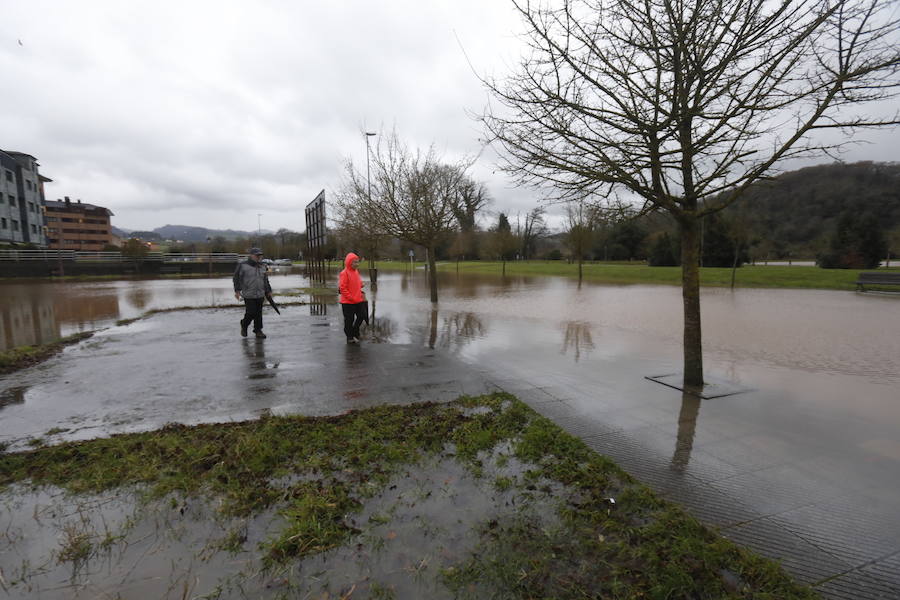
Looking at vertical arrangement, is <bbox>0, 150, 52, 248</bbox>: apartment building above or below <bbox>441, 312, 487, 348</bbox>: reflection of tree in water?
above

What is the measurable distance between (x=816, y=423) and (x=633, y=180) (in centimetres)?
332

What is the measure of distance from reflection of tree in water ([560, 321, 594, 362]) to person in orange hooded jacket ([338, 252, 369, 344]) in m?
4.15

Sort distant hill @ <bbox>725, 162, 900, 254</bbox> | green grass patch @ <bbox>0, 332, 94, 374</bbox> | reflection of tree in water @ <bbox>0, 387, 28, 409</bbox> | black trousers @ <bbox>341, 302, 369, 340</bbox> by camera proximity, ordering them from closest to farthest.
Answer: reflection of tree in water @ <bbox>0, 387, 28, 409</bbox> < green grass patch @ <bbox>0, 332, 94, 374</bbox> < black trousers @ <bbox>341, 302, 369, 340</bbox> < distant hill @ <bbox>725, 162, 900, 254</bbox>

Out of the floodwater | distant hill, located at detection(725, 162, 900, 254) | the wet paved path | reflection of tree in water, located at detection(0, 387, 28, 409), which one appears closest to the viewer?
the wet paved path

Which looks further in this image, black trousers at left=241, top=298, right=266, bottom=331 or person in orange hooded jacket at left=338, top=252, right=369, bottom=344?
black trousers at left=241, top=298, right=266, bottom=331

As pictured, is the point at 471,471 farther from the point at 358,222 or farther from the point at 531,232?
the point at 531,232

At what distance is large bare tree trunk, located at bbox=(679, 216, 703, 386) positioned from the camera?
564cm

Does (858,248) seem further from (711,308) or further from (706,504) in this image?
(706,504)

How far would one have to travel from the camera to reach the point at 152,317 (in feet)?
41.0

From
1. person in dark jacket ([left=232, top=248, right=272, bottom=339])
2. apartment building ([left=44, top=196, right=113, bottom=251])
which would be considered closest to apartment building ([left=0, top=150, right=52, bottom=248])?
apartment building ([left=44, top=196, right=113, bottom=251])

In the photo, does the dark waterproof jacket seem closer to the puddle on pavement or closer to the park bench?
the puddle on pavement

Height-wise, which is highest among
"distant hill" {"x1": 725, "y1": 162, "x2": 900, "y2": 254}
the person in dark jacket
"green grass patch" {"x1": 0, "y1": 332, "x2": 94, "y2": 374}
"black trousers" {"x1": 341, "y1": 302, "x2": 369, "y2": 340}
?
"distant hill" {"x1": 725, "y1": 162, "x2": 900, "y2": 254}

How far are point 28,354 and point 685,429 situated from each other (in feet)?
33.2

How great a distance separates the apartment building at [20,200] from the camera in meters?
46.8
